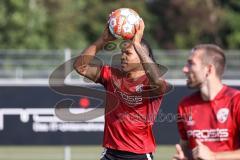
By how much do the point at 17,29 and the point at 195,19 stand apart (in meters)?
13.3

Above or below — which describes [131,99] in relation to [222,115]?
below

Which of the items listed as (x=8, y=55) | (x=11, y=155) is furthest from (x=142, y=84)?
(x=8, y=55)

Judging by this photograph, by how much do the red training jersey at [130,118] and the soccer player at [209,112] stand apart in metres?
1.95

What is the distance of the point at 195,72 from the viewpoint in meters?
6.49

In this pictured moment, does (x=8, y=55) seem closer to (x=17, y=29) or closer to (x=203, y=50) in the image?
(x=17, y=29)

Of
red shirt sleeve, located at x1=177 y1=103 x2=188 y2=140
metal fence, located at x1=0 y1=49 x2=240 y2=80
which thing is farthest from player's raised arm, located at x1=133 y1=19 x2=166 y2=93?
metal fence, located at x1=0 y1=49 x2=240 y2=80

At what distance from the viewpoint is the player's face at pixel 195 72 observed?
6.49 metres

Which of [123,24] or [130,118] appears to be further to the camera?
[130,118]

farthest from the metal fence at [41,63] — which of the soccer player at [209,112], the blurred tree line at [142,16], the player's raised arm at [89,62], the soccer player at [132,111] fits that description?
the soccer player at [209,112]

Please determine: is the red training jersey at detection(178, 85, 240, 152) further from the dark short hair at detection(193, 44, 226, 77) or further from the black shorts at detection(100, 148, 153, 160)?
the black shorts at detection(100, 148, 153, 160)

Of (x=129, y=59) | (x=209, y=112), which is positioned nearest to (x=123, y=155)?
(x=129, y=59)

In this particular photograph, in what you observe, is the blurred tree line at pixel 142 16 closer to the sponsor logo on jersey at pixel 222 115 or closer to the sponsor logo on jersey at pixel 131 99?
the sponsor logo on jersey at pixel 131 99

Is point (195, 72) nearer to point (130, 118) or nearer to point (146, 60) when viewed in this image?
point (146, 60)

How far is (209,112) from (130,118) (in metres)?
2.10
